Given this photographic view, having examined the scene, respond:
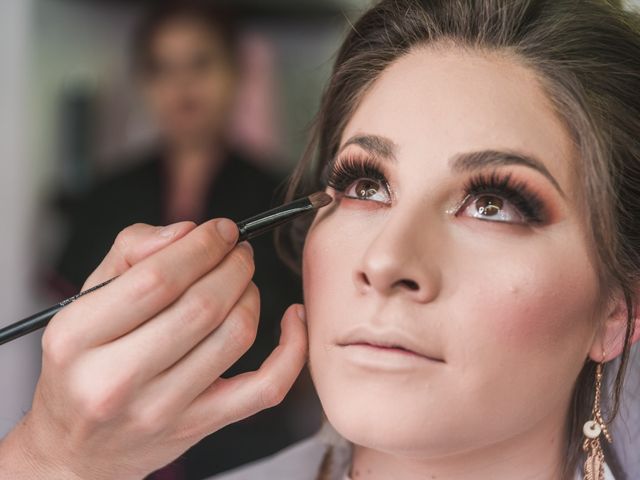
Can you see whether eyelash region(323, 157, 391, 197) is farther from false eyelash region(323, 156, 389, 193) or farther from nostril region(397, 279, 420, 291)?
nostril region(397, 279, 420, 291)

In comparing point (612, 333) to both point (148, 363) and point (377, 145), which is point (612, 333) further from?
point (148, 363)

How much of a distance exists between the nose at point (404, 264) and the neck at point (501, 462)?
0.84 ft

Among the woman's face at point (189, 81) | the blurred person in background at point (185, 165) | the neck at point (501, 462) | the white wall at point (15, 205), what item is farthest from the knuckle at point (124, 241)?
the white wall at point (15, 205)

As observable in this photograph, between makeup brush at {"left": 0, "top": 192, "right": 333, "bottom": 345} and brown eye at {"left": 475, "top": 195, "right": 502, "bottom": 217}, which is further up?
brown eye at {"left": 475, "top": 195, "right": 502, "bottom": 217}

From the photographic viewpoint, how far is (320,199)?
1.10m

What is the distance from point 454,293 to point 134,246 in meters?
0.39

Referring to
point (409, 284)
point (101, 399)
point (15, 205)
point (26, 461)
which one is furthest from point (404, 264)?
point (15, 205)

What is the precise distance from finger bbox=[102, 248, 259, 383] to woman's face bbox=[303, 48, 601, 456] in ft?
0.43

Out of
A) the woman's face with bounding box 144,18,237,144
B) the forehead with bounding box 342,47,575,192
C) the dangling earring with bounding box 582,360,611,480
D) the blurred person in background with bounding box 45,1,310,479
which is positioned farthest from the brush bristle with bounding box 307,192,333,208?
the woman's face with bounding box 144,18,237,144

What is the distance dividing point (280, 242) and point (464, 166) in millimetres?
543

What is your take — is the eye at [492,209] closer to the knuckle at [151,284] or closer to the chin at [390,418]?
the chin at [390,418]

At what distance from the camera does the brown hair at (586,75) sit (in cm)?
103

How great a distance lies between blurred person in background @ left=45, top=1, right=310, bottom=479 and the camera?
2.28 m

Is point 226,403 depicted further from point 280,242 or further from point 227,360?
point 280,242
